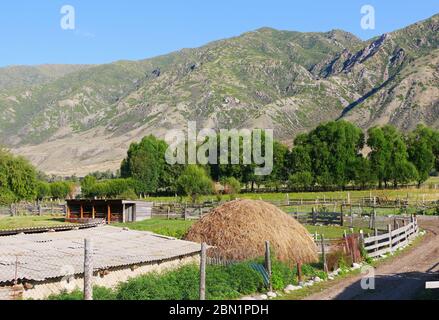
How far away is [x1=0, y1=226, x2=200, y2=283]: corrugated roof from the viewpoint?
613 inches

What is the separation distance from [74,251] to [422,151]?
288 ft

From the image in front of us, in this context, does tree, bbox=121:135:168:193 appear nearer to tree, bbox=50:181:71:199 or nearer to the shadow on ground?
tree, bbox=50:181:71:199

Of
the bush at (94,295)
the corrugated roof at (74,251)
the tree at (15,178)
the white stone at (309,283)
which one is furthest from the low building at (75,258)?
the tree at (15,178)

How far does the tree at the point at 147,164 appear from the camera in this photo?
4033 inches

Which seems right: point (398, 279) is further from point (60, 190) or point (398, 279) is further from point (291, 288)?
point (60, 190)

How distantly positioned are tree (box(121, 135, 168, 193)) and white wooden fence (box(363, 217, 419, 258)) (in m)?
73.2

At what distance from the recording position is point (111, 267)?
57.2ft

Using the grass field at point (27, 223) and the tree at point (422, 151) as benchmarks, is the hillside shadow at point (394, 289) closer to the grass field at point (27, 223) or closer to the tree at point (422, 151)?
the grass field at point (27, 223)

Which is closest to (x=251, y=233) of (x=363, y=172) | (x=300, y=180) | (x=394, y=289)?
(x=394, y=289)

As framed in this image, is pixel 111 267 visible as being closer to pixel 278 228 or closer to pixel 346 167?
pixel 278 228

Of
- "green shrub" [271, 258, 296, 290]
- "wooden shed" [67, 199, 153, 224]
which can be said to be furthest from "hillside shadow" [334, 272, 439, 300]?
"wooden shed" [67, 199, 153, 224]

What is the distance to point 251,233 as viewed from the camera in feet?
76.9

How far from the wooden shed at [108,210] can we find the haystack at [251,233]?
2910cm

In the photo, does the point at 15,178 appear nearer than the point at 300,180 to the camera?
Yes
